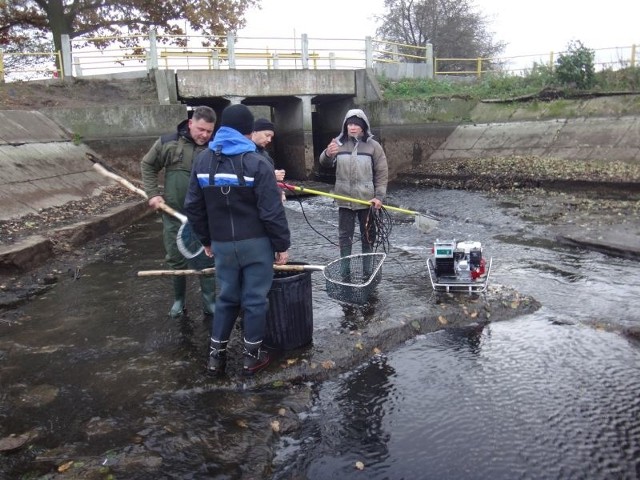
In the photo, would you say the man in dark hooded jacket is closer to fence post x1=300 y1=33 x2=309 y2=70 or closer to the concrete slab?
the concrete slab

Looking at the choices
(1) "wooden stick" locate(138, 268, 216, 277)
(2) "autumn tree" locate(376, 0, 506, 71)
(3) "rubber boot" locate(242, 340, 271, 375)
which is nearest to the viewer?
(3) "rubber boot" locate(242, 340, 271, 375)

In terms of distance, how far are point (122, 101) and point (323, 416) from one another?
59.7ft

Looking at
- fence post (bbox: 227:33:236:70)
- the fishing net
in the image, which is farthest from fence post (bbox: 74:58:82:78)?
the fishing net

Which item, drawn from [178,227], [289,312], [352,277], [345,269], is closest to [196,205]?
[289,312]

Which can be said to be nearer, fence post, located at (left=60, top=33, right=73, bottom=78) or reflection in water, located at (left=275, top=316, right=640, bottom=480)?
reflection in water, located at (left=275, top=316, right=640, bottom=480)

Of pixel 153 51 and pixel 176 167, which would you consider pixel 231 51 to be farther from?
pixel 176 167

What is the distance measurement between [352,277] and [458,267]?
1223 mm

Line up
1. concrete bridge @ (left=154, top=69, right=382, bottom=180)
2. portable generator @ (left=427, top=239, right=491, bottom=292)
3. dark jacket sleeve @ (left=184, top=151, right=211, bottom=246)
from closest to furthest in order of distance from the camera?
dark jacket sleeve @ (left=184, top=151, right=211, bottom=246), portable generator @ (left=427, top=239, right=491, bottom=292), concrete bridge @ (left=154, top=69, right=382, bottom=180)

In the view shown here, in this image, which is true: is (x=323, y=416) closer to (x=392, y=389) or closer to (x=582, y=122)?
(x=392, y=389)

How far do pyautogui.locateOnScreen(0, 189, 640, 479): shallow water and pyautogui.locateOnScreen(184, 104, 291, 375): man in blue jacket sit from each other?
1.58 feet

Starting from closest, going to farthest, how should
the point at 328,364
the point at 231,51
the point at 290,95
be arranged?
the point at 328,364 < the point at 231,51 < the point at 290,95

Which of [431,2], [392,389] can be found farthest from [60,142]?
[431,2]

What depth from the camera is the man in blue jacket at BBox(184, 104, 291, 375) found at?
396 cm

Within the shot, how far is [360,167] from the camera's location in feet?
20.4
